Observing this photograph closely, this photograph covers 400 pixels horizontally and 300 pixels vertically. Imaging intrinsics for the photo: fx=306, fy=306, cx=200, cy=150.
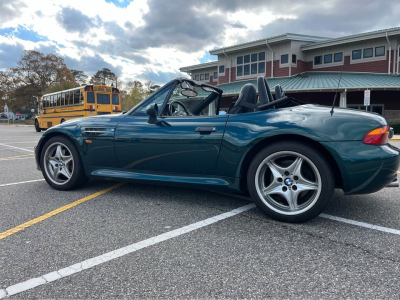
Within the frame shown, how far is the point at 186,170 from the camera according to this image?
312 cm

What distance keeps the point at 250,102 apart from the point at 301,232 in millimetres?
1454

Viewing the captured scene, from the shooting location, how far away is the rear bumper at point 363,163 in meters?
2.50

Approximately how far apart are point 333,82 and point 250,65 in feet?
27.1

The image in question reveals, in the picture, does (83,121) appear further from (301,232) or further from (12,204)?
(301,232)

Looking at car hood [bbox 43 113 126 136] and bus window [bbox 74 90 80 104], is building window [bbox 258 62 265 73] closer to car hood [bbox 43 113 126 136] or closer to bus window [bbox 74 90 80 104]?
bus window [bbox 74 90 80 104]

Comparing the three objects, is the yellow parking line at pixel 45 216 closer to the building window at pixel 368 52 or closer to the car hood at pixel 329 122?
the car hood at pixel 329 122

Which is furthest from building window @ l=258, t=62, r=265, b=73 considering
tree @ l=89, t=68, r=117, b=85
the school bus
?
tree @ l=89, t=68, r=117, b=85

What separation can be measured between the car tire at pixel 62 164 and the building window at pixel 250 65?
73.1ft

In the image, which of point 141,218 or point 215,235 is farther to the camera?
point 141,218

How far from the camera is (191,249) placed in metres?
2.23

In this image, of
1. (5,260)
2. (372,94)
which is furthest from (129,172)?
A: (372,94)

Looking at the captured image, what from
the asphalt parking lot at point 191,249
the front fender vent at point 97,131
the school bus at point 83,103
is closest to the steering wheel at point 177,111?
the front fender vent at point 97,131

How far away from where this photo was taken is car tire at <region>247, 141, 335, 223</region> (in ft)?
8.49

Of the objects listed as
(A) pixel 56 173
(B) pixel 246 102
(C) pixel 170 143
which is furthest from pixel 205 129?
(A) pixel 56 173
